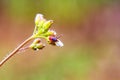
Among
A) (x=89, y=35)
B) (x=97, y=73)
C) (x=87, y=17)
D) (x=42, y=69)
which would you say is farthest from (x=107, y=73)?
(x=87, y=17)

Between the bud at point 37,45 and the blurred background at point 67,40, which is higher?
the blurred background at point 67,40

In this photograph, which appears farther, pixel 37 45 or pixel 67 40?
pixel 67 40

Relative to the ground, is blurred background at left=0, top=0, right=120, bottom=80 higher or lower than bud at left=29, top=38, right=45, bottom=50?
higher

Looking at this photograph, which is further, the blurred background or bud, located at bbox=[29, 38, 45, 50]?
the blurred background

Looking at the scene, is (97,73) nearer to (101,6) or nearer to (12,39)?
(12,39)

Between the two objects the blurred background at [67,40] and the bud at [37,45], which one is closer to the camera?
the bud at [37,45]

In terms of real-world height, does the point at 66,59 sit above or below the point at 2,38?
below

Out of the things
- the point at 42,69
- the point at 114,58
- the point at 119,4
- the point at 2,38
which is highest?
the point at 119,4

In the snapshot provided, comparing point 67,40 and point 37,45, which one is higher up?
point 67,40
